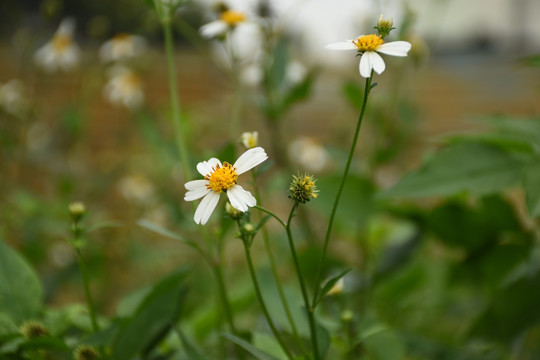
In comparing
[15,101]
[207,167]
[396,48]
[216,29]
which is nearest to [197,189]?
[207,167]

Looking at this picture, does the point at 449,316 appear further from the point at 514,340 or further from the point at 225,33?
the point at 225,33

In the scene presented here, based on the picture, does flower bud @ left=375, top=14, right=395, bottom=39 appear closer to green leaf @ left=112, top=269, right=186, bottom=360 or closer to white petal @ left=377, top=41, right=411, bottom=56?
white petal @ left=377, top=41, right=411, bottom=56

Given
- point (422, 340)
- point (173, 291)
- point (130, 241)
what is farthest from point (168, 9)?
point (130, 241)

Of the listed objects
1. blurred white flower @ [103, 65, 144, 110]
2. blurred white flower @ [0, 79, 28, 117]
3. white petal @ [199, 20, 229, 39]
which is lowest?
white petal @ [199, 20, 229, 39]

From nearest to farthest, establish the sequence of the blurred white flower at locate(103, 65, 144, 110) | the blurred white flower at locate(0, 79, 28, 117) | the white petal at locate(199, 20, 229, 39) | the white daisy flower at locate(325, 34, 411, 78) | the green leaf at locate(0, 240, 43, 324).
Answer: the white daisy flower at locate(325, 34, 411, 78), the green leaf at locate(0, 240, 43, 324), the white petal at locate(199, 20, 229, 39), the blurred white flower at locate(0, 79, 28, 117), the blurred white flower at locate(103, 65, 144, 110)

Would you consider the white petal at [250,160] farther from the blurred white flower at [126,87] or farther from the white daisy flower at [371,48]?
the blurred white flower at [126,87]

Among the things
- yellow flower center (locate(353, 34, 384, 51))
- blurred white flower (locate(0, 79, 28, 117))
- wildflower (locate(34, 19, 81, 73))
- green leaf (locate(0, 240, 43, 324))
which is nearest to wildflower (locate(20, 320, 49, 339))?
green leaf (locate(0, 240, 43, 324))

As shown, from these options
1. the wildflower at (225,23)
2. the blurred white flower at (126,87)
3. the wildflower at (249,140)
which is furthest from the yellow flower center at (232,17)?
the blurred white flower at (126,87)
